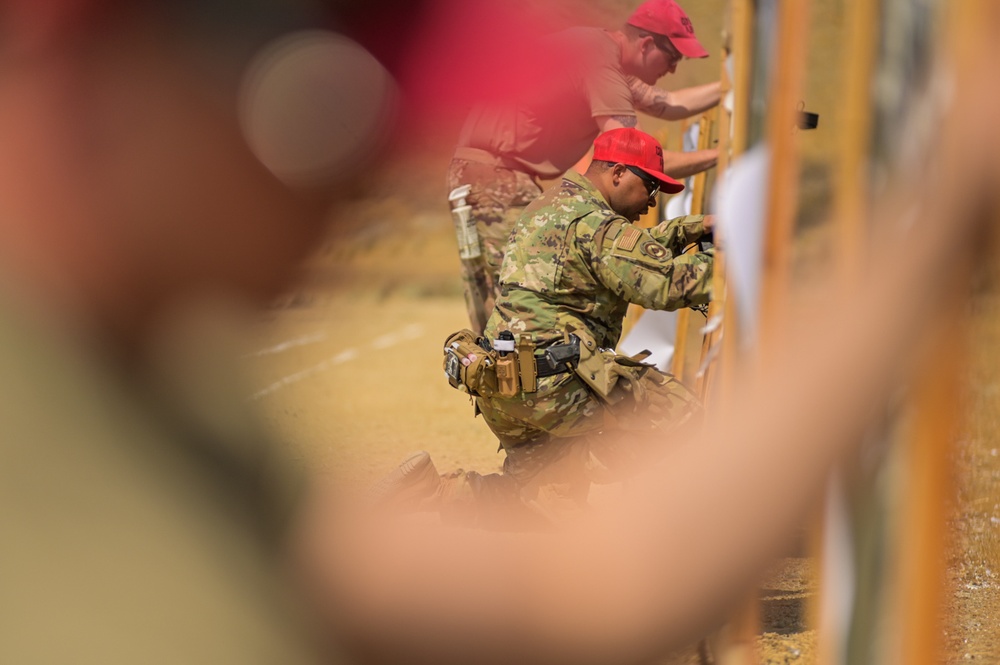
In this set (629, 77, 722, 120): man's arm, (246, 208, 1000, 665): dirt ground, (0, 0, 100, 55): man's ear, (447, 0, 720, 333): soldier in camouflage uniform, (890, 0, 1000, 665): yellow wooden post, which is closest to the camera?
(0, 0, 100, 55): man's ear

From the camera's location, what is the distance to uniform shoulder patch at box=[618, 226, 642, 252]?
294cm

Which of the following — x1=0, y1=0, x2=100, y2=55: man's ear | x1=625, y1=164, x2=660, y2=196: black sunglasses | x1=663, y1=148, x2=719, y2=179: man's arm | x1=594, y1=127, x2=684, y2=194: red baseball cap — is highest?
x1=0, y1=0, x2=100, y2=55: man's ear

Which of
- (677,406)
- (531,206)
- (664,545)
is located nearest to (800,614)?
(677,406)

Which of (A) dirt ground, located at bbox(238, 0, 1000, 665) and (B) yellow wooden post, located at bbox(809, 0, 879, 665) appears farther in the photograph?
(B) yellow wooden post, located at bbox(809, 0, 879, 665)

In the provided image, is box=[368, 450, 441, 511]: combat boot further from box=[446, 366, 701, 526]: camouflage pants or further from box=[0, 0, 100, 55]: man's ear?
box=[0, 0, 100, 55]: man's ear

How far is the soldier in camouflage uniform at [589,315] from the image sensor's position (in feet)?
9.75

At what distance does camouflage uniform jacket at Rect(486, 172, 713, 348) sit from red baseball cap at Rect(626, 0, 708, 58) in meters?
0.78

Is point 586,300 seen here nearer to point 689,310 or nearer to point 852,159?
point 689,310

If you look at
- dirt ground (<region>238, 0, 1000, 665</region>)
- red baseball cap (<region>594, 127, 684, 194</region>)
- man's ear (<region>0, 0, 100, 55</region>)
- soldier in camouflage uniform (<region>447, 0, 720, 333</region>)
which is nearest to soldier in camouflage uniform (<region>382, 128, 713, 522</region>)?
red baseball cap (<region>594, 127, 684, 194</region>)

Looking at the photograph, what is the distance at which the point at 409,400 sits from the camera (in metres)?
7.06

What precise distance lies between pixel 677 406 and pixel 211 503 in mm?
2642

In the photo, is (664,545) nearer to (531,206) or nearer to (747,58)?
(747,58)

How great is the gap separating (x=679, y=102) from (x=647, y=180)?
34.1 inches

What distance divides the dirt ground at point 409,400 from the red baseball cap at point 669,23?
3.86 ft
